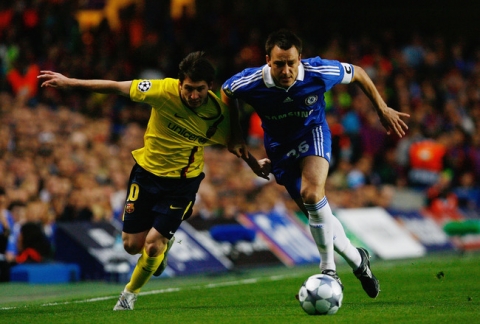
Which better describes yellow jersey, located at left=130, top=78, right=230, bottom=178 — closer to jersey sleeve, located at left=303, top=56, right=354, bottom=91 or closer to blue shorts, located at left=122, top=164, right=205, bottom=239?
blue shorts, located at left=122, top=164, right=205, bottom=239

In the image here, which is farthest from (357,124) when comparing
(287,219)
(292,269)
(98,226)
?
(98,226)

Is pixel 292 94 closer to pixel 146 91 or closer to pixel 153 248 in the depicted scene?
pixel 146 91

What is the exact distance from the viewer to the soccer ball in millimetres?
8016

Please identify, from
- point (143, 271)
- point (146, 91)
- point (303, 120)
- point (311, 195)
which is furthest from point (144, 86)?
point (311, 195)

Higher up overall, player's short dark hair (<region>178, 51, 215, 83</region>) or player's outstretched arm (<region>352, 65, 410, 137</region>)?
player's short dark hair (<region>178, 51, 215, 83</region>)

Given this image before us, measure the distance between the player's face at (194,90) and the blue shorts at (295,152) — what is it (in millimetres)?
787

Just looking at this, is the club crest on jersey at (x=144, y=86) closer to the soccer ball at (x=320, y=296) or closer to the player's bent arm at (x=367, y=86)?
the player's bent arm at (x=367, y=86)

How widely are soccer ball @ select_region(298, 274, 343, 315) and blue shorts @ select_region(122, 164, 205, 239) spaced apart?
1876 millimetres

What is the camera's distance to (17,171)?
50.0 feet

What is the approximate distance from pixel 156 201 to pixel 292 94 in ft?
5.86

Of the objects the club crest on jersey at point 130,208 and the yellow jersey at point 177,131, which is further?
the club crest on jersey at point 130,208

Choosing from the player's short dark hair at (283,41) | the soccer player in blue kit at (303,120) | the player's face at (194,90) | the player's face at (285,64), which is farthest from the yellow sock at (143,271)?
the player's short dark hair at (283,41)

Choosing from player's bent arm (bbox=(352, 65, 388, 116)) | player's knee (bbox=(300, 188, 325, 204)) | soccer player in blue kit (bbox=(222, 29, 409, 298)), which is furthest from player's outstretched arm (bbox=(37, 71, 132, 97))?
player's bent arm (bbox=(352, 65, 388, 116))

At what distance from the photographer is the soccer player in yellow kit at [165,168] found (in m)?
9.34
